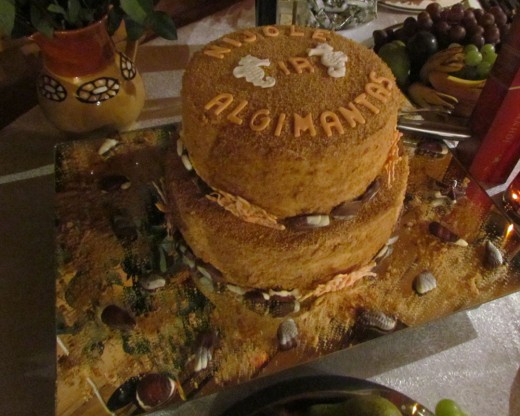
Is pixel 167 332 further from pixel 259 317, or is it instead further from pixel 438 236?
pixel 438 236

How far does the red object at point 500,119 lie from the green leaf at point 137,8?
2.14 ft

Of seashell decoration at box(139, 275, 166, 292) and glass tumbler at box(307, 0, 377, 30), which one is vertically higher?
glass tumbler at box(307, 0, 377, 30)

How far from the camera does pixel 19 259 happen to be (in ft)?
3.13

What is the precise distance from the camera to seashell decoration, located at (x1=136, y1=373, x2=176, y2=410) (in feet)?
2.27

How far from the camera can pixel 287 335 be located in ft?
2.51

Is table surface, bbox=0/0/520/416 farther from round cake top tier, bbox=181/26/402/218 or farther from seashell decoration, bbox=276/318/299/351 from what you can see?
round cake top tier, bbox=181/26/402/218

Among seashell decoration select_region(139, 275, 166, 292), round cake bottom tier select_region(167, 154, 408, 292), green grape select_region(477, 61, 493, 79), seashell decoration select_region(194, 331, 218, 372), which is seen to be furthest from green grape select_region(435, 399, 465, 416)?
green grape select_region(477, 61, 493, 79)

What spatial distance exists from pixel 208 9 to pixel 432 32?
0.67m

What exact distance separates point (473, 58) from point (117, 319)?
3.08ft

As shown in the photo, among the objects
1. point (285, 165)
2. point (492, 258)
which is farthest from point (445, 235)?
point (285, 165)

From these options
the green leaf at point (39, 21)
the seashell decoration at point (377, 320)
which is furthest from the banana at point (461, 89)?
the green leaf at point (39, 21)

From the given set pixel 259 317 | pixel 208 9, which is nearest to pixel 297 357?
pixel 259 317

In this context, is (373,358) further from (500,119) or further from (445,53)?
(445,53)

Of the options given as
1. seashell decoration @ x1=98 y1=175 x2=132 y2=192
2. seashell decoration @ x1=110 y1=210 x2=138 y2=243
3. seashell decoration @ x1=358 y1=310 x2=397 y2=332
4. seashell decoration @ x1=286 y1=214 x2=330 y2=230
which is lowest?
seashell decoration @ x1=358 y1=310 x2=397 y2=332
